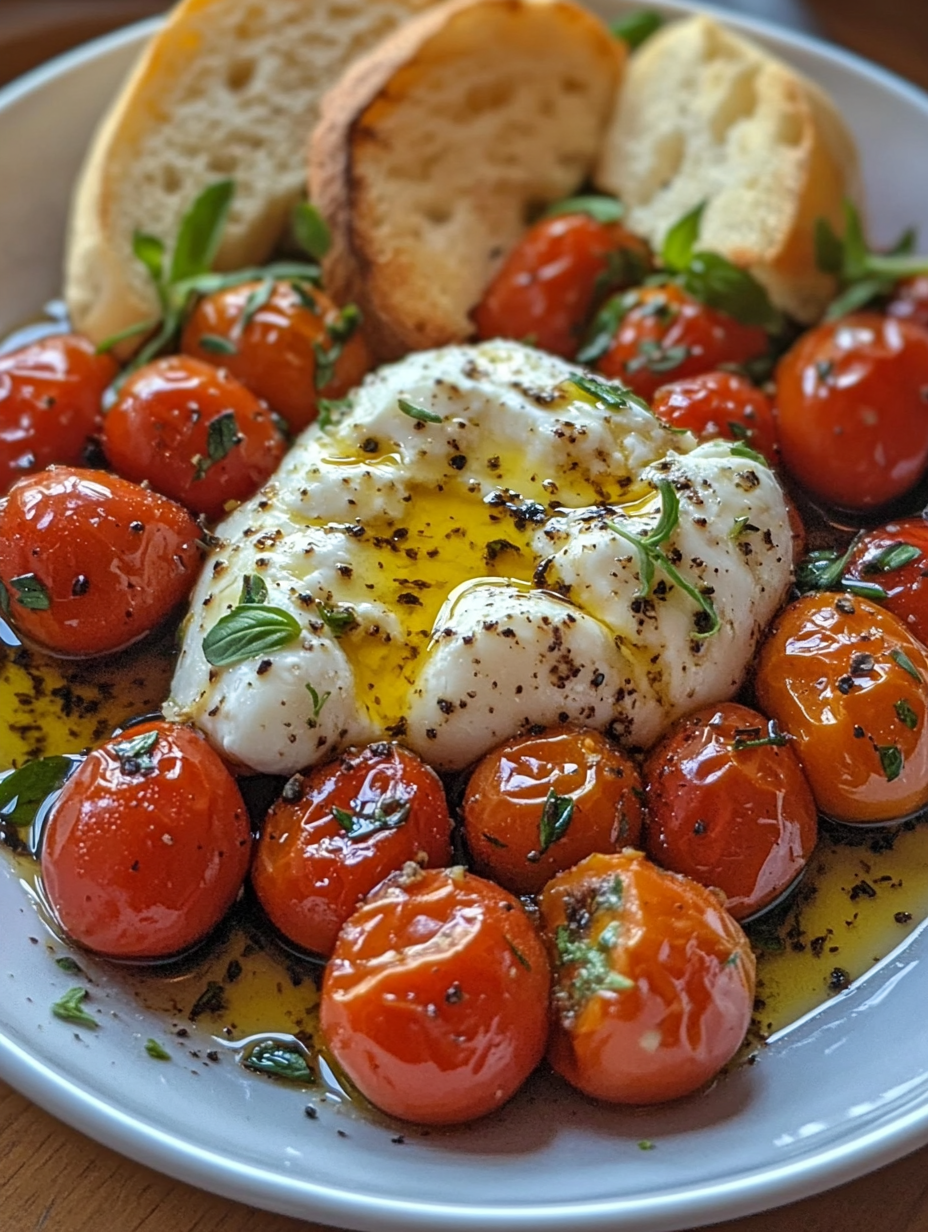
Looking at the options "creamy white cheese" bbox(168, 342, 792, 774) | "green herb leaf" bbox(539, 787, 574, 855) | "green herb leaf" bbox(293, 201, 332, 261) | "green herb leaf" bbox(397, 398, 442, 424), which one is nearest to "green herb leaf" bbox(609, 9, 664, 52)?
"green herb leaf" bbox(293, 201, 332, 261)

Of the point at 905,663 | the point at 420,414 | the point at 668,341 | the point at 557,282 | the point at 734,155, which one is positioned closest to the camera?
the point at 905,663

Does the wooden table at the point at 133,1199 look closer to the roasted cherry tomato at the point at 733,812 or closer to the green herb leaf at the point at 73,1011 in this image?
the green herb leaf at the point at 73,1011

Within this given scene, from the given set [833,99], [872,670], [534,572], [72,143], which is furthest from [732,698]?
[72,143]

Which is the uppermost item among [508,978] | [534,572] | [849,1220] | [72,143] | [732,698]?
[72,143]

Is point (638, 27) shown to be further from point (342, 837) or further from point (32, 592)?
point (342, 837)

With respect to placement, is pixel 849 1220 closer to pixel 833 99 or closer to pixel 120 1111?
pixel 120 1111

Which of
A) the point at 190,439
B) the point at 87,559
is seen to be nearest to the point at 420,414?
the point at 190,439

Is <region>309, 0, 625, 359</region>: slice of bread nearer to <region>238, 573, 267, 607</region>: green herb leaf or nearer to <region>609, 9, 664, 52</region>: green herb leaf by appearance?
<region>609, 9, 664, 52</region>: green herb leaf

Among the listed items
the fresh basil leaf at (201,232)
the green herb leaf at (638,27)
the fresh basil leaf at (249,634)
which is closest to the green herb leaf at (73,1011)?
the fresh basil leaf at (249,634)
